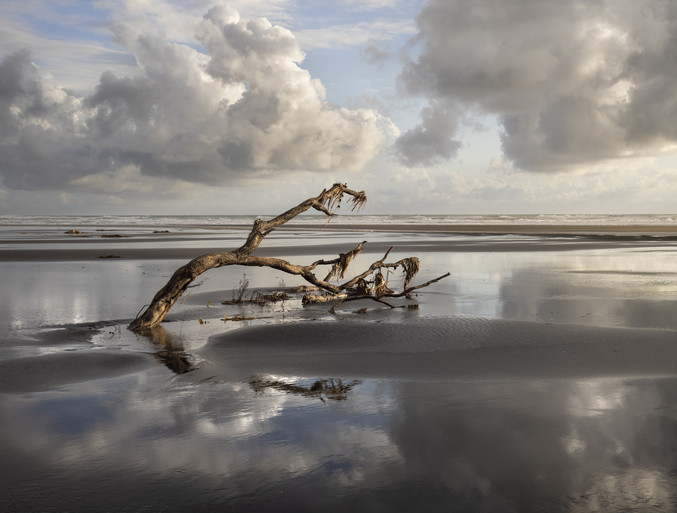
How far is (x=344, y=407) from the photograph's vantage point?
6.04 m

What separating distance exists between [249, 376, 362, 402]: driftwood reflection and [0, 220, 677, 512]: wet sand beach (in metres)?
0.04

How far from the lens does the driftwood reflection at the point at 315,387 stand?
21.3 ft

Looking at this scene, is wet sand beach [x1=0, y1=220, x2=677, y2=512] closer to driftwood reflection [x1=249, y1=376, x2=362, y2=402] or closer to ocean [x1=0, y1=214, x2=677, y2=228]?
driftwood reflection [x1=249, y1=376, x2=362, y2=402]

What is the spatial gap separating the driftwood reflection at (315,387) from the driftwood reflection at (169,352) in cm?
114

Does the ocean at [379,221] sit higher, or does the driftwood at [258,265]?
the ocean at [379,221]

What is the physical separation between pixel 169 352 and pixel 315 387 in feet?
9.42

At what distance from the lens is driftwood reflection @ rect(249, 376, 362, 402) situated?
6492mm

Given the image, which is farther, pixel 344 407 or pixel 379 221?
pixel 379 221

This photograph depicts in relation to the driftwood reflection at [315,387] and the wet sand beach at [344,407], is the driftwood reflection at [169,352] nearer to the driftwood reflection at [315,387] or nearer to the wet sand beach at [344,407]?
the wet sand beach at [344,407]

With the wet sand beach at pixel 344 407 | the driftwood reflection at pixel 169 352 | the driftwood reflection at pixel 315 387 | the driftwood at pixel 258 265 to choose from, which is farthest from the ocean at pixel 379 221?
the driftwood reflection at pixel 315 387

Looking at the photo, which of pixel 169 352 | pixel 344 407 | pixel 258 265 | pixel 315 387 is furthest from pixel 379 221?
pixel 344 407

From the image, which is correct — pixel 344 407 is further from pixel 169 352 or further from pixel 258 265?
pixel 258 265

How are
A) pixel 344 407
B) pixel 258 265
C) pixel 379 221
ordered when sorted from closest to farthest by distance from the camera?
pixel 344 407, pixel 258 265, pixel 379 221

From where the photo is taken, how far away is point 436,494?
4.16 m
